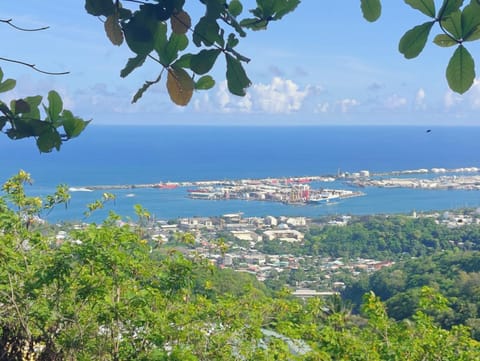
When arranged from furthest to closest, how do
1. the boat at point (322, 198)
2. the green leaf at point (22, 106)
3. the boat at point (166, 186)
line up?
1. the boat at point (166, 186)
2. the boat at point (322, 198)
3. the green leaf at point (22, 106)

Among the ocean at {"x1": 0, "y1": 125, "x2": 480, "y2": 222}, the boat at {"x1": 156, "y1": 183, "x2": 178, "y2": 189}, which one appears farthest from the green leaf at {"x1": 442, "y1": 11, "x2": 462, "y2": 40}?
the boat at {"x1": 156, "y1": 183, "x2": 178, "y2": 189}

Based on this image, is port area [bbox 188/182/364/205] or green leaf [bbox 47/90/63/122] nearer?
green leaf [bbox 47/90/63/122]

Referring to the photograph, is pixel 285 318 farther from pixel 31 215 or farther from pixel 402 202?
pixel 402 202

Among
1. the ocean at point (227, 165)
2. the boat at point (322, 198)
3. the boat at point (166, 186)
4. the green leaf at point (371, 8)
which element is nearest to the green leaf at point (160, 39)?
the green leaf at point (371, 8)

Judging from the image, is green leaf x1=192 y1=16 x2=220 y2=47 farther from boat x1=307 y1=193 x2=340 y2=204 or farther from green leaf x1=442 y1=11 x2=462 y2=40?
boat x1=307 y1=193 x2=340 y2=204

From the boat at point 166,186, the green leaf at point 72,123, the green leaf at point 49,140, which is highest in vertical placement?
the green leaf at point 72,123

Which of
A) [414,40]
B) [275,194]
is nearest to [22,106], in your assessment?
[414,40]

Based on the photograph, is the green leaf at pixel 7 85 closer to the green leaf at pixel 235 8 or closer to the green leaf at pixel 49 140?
the green leaf at pixel 49 140
